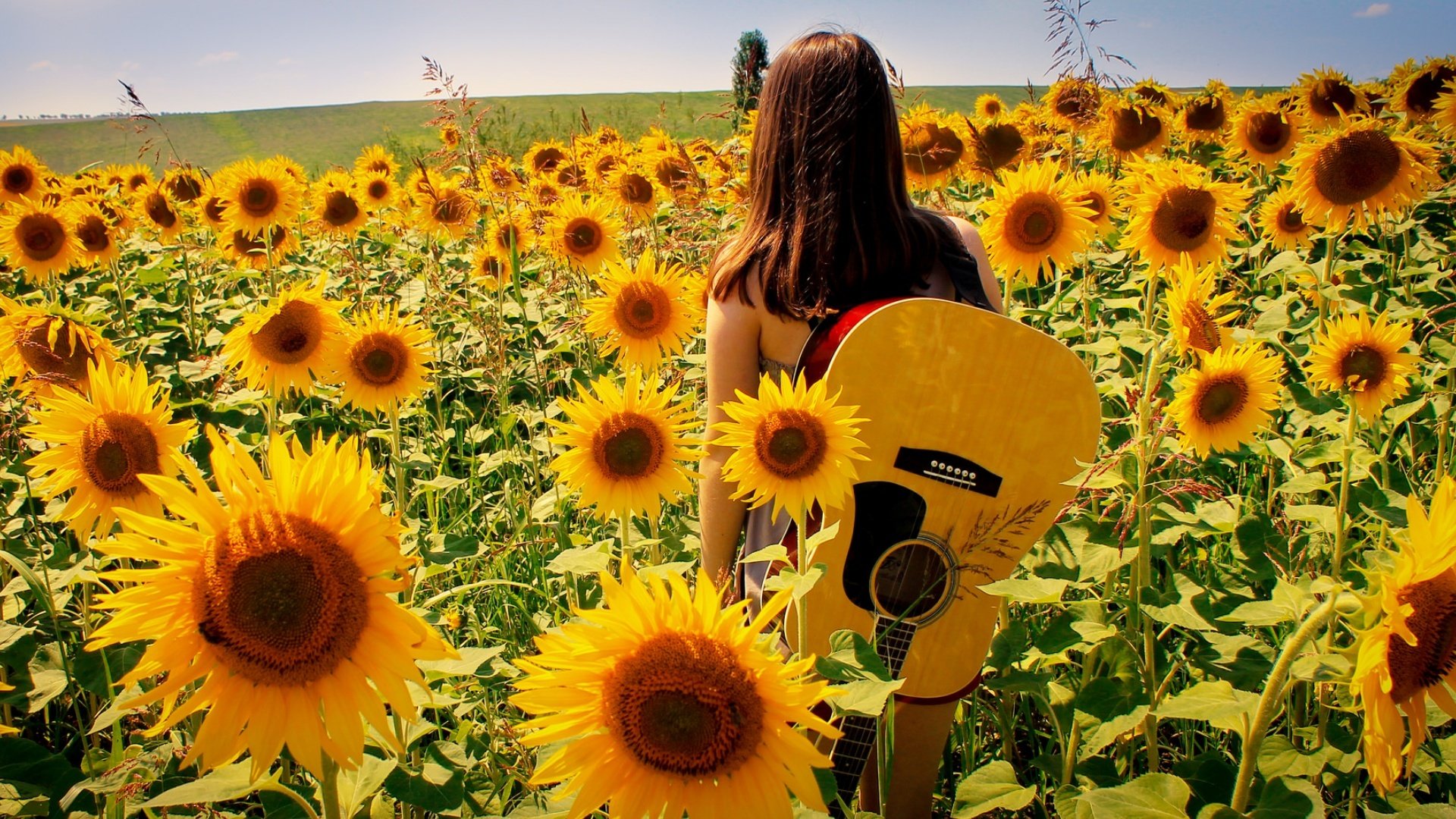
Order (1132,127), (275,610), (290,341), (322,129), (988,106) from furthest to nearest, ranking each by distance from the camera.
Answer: (322,129), (988,106), (1132,127), (290,341), (275,610)

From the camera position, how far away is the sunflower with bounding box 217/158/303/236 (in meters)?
4.45

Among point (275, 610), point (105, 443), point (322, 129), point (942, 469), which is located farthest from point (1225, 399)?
point (322, 129)

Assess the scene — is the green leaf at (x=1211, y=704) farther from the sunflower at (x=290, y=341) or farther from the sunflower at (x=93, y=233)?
the sunflower at (x=93, y=233)

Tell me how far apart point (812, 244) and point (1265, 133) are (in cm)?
409

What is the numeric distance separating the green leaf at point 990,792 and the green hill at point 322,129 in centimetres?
733

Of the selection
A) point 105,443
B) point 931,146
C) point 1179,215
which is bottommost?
point 105,443

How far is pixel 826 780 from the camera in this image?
4.15ft

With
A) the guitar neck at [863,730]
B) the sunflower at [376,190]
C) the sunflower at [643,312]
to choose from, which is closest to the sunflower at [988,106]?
the sunflower at [376,190]

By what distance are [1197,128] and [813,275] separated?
5.19 meters

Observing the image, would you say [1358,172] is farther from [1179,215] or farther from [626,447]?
[626,447]

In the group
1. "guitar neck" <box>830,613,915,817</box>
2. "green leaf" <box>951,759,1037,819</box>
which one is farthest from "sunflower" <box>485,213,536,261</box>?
"green leaf" <box>951,759,1037,819</box>

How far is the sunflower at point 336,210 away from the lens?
18.0 feet

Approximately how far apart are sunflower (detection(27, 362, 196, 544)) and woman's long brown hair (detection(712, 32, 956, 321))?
134 centimetres

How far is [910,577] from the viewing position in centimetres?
176
